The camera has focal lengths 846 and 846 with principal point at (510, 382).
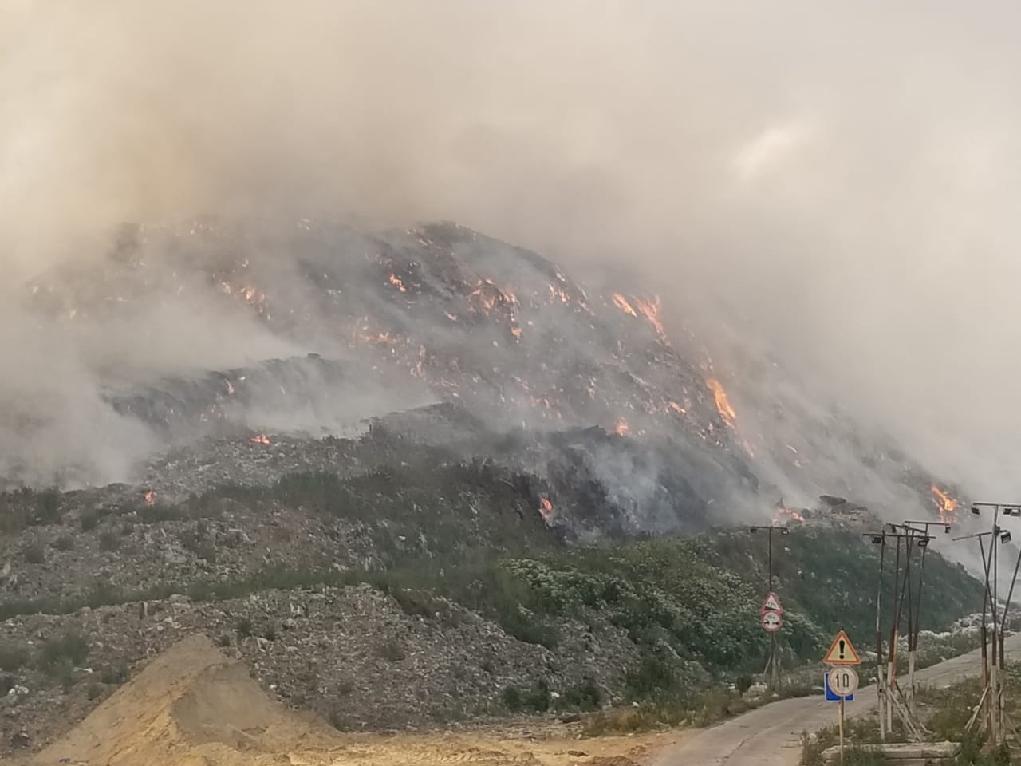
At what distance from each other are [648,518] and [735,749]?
172ft

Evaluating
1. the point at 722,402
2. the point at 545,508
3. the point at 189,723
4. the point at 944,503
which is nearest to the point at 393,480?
the point at 545,508

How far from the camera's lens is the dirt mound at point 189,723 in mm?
20469

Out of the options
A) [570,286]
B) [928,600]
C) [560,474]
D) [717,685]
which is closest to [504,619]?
[717,685]

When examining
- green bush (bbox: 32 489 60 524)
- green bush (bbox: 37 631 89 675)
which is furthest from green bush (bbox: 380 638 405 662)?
green bush (bbox: 32 489 60 524)

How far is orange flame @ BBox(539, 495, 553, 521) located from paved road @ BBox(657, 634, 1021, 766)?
3121cm

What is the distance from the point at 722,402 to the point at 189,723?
92544mm

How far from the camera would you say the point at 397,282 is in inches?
4003

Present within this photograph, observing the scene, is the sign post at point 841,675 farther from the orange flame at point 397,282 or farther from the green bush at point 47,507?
the orange flame at point 397,282

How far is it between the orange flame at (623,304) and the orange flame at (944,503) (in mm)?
47098

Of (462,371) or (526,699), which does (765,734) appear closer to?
(526,699)

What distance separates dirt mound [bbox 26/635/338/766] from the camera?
2047cm

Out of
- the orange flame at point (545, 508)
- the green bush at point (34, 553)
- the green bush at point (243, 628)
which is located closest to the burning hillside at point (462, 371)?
the orange flame at point (545, 508)

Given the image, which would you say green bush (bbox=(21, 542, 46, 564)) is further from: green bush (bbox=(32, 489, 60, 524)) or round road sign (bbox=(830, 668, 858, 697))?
round road sign (bbox=(830, 668, 858, 697))

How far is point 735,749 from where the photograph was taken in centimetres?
2147
